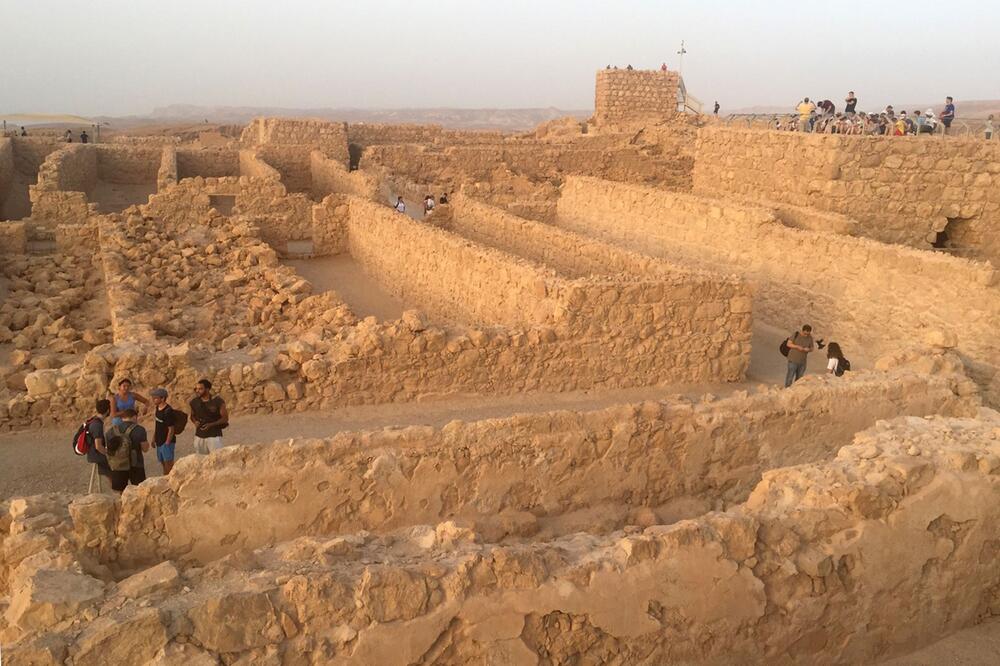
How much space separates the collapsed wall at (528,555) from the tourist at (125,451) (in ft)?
5.47

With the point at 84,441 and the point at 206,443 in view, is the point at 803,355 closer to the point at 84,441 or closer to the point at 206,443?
the point at 206,443

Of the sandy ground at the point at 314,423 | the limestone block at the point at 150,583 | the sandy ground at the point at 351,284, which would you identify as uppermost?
the limestone block at the point at 150,583

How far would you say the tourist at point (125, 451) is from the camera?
575 centimetres

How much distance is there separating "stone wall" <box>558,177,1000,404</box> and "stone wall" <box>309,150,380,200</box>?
5.20 meters

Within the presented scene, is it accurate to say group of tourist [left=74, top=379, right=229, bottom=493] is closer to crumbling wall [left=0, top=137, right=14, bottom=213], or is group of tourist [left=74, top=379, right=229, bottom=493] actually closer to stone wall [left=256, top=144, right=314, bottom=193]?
crumbling wall [left=0, top=137, right=14, bottom=213]

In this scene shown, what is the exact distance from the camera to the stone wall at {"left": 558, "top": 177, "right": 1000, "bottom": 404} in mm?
9156

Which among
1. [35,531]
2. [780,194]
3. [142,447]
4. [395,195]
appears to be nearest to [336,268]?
[395,195]

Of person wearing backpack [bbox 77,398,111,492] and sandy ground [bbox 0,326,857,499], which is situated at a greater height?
person wearing backpack [bbox 77,398,111,492]

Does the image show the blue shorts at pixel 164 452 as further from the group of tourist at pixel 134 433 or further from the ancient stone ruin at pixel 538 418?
the ancient stone ruin at pixel 538 418

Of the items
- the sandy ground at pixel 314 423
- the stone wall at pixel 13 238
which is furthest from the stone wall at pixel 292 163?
the sandy ground at pixel 314 423

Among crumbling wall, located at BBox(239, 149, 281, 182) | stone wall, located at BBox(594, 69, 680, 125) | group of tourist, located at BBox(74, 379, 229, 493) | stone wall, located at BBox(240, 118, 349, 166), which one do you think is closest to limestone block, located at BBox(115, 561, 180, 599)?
group of tourist, located at BBox(74, 379, 229, 493)

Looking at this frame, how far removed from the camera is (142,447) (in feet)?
19.1

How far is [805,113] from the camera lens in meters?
15.9

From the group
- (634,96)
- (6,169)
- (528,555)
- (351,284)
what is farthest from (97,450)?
(634,96)
